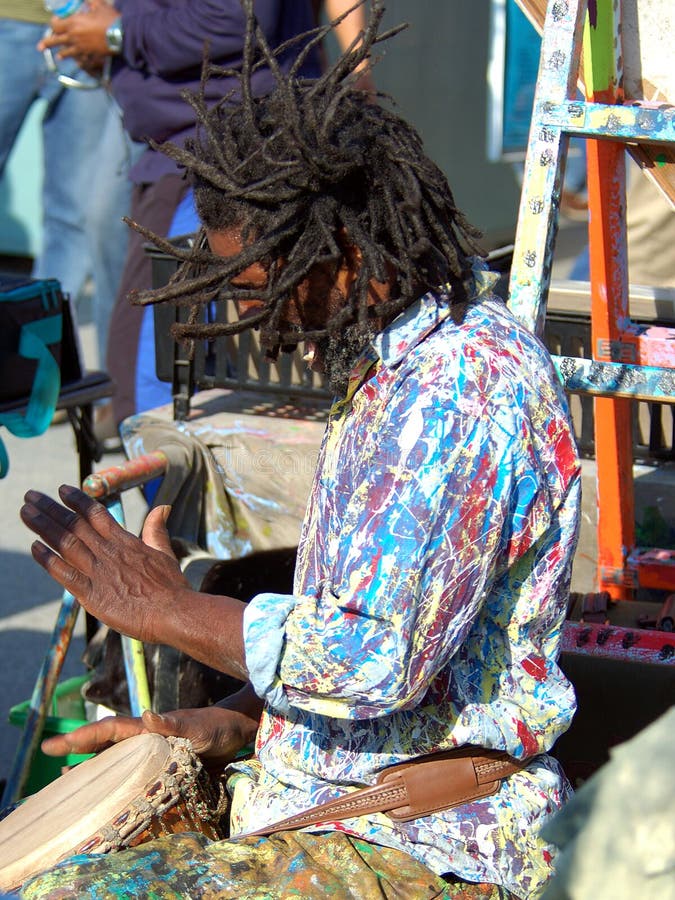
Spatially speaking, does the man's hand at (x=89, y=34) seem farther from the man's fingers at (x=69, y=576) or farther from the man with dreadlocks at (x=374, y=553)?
the man's fingers at (x=69, y=576)

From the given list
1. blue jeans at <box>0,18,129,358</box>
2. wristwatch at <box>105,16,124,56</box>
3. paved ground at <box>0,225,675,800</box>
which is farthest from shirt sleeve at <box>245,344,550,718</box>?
blue jeans at <box>0,18,129,358</box>

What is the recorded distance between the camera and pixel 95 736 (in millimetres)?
2023

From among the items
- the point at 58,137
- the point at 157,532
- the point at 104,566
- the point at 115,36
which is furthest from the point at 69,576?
the point at 58,137

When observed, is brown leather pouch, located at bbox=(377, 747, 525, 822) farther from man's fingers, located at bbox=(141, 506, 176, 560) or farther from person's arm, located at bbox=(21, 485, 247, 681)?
man's fingers, located at bbox=(141, 506, 176, 560)

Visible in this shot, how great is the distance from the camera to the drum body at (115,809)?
5.72ft

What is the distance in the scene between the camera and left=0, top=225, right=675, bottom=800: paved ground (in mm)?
3197

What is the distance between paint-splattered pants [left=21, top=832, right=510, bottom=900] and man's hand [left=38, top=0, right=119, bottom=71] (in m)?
3.01

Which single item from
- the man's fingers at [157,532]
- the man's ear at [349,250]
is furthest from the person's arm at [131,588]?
the man's ear at [349,250]

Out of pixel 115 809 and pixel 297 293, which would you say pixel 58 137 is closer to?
pixel 297 293

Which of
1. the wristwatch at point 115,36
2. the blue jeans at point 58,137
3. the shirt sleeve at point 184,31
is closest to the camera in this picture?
the shirt sleeve at point 184,31

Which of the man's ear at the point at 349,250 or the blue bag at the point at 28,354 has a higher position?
the man's ear at the point at 349,250

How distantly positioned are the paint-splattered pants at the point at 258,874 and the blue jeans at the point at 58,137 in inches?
184

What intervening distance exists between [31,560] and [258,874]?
3238 millimetres

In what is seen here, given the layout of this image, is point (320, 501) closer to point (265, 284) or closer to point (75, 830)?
point (265, 284)
